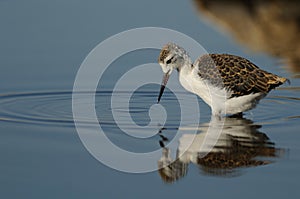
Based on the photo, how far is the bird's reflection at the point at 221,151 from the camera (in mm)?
8978

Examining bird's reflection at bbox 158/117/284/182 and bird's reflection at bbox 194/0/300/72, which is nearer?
bird's reflection at bbox 158/117/284/182

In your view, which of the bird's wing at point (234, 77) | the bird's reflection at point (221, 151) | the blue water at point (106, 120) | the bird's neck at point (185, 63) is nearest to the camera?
the blue water at point (106, 120)

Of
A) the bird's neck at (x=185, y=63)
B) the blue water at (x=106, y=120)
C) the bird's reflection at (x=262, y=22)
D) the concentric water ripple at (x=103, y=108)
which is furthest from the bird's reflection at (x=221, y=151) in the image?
the bird's reflection at (x=262, y=22)

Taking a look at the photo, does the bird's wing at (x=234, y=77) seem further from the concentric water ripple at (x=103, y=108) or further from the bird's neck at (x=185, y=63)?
the concentric water ripple at (x=103, y=108)

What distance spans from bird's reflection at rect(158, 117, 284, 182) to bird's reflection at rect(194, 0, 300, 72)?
4606 millimetres

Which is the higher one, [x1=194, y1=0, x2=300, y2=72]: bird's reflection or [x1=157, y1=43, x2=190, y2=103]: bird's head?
[x1=194, y1=0, x2=300, y2=72]: bird's reflection

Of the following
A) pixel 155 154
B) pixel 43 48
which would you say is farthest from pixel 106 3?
pixel 155 154

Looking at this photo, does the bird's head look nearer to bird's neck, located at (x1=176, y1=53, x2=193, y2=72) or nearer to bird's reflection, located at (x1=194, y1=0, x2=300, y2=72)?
bird's neck, located at (x1=176, y1=53, x2=193, y2=72)

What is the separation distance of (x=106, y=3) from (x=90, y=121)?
947cm

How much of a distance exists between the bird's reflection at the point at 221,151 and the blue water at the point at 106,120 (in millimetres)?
16

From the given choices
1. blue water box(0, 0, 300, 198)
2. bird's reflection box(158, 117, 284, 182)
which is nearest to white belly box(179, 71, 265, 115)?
blue water box(0, 0, 300, 198)

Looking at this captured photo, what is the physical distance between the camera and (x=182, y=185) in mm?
8398

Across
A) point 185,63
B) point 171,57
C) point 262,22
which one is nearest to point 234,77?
point 185,63

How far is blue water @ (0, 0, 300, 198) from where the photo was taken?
834 centimetres
